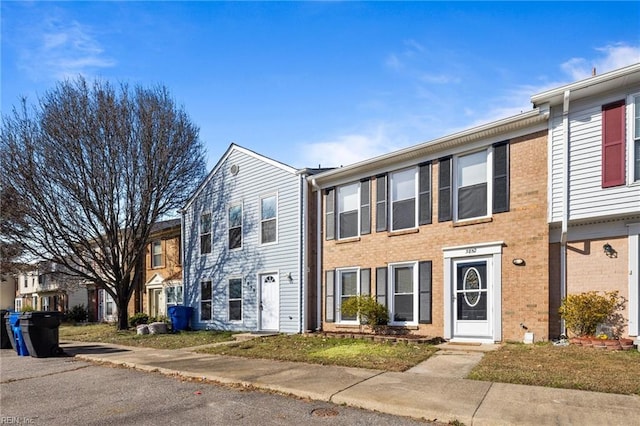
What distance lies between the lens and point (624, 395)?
21.3ft

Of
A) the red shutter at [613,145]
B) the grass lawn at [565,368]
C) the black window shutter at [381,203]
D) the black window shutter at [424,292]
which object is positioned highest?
the red shutter at [613,145]

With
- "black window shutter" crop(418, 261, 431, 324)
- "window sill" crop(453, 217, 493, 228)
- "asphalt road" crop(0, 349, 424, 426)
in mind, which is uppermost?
"window sill" crop(453, 217, 493, 228)

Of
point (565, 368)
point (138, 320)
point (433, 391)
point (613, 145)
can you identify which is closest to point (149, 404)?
point (433, 391)

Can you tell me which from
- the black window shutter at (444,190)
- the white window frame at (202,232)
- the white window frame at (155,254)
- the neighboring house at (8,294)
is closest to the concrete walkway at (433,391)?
the black window shutter at (444,190)

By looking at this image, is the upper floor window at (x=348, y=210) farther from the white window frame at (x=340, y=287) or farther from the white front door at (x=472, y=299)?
the white front door at (x=472, y=299)

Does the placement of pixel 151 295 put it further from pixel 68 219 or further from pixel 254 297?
pixel 254 297

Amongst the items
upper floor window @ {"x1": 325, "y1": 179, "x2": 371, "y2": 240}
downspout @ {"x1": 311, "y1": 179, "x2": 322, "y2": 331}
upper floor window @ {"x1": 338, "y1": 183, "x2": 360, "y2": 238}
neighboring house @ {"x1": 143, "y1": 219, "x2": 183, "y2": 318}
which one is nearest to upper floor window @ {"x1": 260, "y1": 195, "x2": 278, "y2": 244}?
downspout @ {"x1": 311, "y1": 179, "x2": 322, "y2": 331}

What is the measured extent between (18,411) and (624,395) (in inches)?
334

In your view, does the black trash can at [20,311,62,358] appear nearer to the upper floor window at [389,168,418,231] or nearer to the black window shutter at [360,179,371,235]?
the black window shutter at [360,179,371,235]

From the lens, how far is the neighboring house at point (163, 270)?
79.4ft

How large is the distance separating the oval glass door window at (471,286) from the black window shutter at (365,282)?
3.07 metres

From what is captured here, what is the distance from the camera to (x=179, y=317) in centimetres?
2017

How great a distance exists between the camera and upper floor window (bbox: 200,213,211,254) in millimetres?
20547

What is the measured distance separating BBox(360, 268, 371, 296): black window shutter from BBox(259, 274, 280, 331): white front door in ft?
12.0
